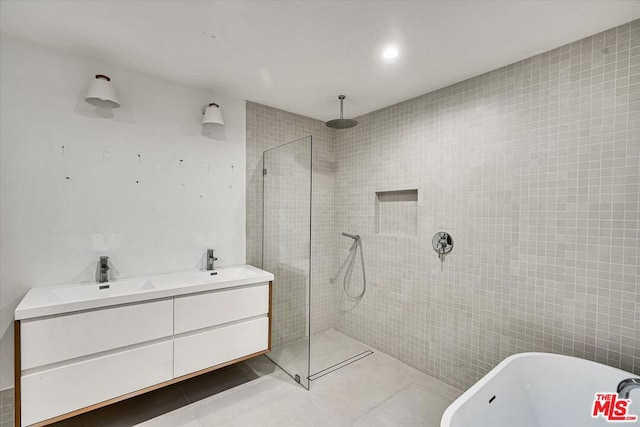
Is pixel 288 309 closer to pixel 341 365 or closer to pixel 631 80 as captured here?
pixel 341 365

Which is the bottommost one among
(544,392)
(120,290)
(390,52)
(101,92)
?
(544,392)

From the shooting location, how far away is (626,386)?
4.78ft

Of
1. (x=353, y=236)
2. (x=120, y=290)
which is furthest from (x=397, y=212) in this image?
(x=120, y=290)

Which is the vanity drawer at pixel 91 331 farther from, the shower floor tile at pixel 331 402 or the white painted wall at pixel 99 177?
the shower floor tile at pixel 331 402

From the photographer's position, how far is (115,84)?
2230 mm

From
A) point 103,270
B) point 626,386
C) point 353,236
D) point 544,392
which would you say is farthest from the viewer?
point 353,236

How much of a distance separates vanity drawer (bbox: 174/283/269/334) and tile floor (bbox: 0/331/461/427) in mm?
631

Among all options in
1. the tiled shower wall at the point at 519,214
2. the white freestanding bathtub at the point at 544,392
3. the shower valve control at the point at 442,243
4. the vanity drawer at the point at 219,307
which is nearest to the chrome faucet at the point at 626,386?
the white freestanding bathtub at the point at 544,392

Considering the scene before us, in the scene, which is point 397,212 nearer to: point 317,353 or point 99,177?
point 317,353

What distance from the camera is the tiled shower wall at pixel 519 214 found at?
1.71m

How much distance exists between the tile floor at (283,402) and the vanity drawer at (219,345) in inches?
12.7

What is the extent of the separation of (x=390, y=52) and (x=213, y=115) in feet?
5.09

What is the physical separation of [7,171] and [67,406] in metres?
1.53

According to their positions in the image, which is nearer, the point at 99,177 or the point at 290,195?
the point at 99,177
